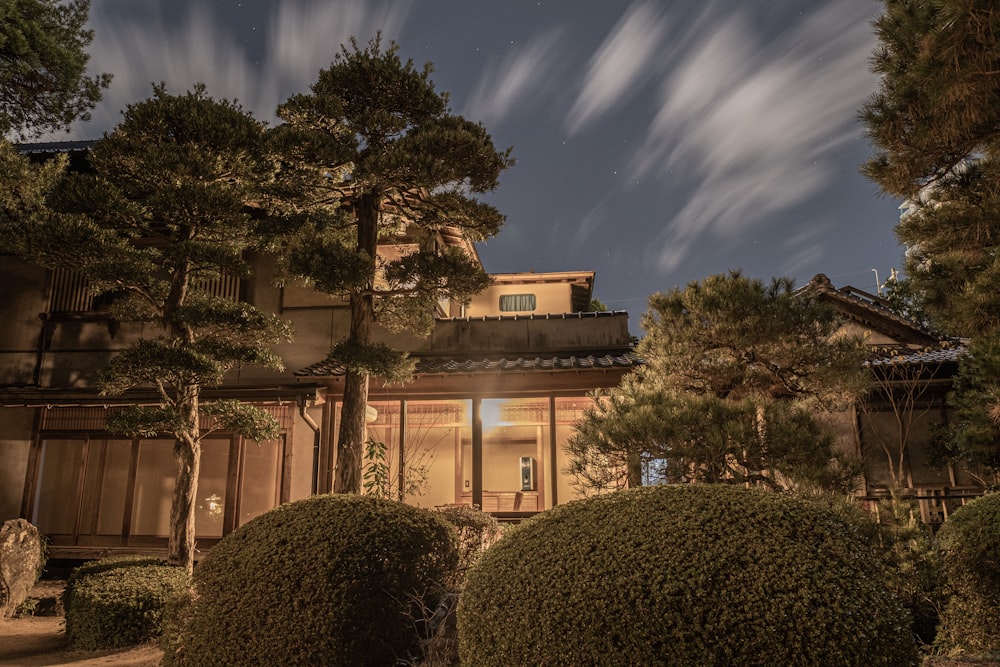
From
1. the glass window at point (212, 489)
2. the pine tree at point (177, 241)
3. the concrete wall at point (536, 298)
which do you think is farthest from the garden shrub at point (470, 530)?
the concrete wall at point (536, 298)

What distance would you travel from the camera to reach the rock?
27.8ft

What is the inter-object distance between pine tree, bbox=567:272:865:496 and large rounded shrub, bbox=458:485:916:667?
1896 millimetres

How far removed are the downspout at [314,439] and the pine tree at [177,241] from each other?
258cm

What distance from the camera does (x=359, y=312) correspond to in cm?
854

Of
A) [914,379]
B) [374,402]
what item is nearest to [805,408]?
[914,379]

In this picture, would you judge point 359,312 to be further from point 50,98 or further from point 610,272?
point 610,272

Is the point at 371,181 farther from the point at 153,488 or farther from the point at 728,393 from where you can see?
the point at 153,488

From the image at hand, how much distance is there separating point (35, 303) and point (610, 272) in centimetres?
18979

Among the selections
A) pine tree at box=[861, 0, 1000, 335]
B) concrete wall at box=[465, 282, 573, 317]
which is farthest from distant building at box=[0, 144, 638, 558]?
concrete wall at box=[465, 282, 573, 317]

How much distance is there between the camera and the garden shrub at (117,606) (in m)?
6.91

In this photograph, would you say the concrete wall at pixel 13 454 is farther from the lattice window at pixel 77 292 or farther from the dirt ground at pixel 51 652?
the dirt ground at pixel 51 652

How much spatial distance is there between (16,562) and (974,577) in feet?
33.6

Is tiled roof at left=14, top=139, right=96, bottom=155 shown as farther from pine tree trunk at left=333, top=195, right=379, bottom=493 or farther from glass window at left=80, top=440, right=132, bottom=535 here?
pine tree trunk at left=333, top=195, right=379, bottom=493

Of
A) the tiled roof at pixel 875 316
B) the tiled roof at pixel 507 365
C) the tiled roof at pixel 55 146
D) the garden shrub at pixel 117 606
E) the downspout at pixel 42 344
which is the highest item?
the tiled roof at pixel 55 146
